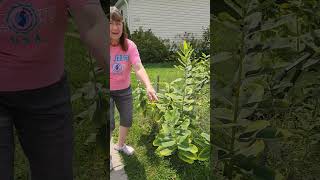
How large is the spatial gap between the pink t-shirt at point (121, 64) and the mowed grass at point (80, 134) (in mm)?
739

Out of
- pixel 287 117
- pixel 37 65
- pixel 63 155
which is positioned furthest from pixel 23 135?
pixel 287 117

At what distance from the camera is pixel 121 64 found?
331 cm

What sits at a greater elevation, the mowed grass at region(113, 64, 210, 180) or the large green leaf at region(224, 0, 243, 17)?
the large green leaf at region(224, 0, 243, 17)

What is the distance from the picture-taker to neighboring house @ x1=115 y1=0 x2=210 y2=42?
1363cm

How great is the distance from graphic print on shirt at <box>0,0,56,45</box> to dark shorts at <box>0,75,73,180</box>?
0.19 m

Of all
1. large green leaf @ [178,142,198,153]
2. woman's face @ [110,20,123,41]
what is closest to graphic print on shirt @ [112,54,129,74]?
woman's face @ [110,20,123,41]

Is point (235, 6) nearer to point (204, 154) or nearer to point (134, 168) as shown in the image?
point (204, 154)

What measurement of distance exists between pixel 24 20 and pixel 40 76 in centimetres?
21

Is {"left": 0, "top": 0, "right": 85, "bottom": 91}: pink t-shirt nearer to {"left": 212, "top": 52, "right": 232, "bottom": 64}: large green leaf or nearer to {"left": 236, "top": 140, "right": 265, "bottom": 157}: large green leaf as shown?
{"left": 212, "top": 52, "right": 232, "bottom": 64}: large green leaf

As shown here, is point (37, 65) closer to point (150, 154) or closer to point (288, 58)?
point (288, 58)

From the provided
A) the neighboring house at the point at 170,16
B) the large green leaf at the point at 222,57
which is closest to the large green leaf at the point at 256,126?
the large green leaf at the point at 222,57

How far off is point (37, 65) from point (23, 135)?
292mm

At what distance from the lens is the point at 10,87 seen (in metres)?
1.52

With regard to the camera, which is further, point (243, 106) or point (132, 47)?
point (132, 47)
